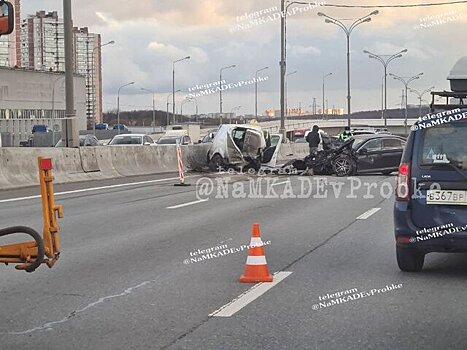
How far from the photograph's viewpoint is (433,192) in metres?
7.94

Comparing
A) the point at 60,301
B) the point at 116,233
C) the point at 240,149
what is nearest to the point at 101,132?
the point at 240,149

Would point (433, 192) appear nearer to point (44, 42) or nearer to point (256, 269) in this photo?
point (256, 269)

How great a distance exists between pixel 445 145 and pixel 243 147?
63.7 ft

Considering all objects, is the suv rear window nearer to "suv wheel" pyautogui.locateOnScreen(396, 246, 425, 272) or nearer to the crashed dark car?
"suv wheel" pyautogui.locateOnScreen(396, 246, 425, 272)

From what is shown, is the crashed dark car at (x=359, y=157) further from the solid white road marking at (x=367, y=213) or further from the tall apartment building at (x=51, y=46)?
the tall apartment building at (x=51, y=46)

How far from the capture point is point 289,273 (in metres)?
8.33

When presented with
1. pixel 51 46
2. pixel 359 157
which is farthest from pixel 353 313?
pixel 51 46

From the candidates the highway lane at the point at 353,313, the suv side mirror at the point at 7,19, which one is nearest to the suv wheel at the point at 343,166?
the highway lane at the point at 353,313

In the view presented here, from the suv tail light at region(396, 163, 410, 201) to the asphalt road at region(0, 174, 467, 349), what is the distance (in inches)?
34.3

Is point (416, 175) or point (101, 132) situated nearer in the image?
point (416, 175)

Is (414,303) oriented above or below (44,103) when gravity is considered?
below

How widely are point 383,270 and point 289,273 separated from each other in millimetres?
1073

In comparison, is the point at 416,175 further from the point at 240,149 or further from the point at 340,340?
the point at 240,149

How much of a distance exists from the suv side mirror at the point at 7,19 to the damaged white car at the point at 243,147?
21.4 meters
